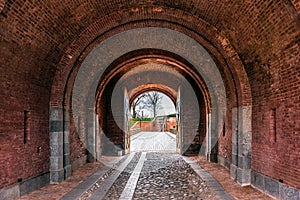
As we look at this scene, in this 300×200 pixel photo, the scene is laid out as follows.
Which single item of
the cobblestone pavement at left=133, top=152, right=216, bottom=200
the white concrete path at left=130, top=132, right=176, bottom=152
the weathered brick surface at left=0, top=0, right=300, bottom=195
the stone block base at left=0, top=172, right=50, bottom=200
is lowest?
the white concrete path at left=130, top=132, right=176, bottom=152

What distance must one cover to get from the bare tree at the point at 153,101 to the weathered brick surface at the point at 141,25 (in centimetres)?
5615

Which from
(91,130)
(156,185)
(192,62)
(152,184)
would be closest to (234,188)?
(156,185)

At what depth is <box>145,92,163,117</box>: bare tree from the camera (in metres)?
65.8

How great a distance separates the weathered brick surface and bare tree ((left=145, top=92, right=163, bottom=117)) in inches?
2211

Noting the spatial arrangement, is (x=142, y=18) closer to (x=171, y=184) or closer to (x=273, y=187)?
(x=171, y=184)

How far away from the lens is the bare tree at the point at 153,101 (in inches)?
2589

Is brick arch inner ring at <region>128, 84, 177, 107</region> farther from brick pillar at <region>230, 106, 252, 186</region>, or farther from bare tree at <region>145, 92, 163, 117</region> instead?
bare tree at <region>145, 92, 163, 117</region>

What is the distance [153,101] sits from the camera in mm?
66625

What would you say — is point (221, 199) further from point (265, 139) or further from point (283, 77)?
point (283, 77)

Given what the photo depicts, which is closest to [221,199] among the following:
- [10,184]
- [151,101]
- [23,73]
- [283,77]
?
[283,77]

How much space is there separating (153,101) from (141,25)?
188 ft

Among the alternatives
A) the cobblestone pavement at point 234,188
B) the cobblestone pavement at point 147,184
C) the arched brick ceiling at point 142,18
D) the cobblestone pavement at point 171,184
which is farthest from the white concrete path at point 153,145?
the arched brick ceiling at point 142,18

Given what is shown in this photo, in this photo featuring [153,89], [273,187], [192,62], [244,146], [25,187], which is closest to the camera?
[273,187]

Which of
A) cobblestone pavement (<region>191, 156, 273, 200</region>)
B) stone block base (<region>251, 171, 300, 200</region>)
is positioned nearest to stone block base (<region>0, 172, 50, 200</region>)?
cobblestone pavement (<region>191, 156, 273, 200</region>)
